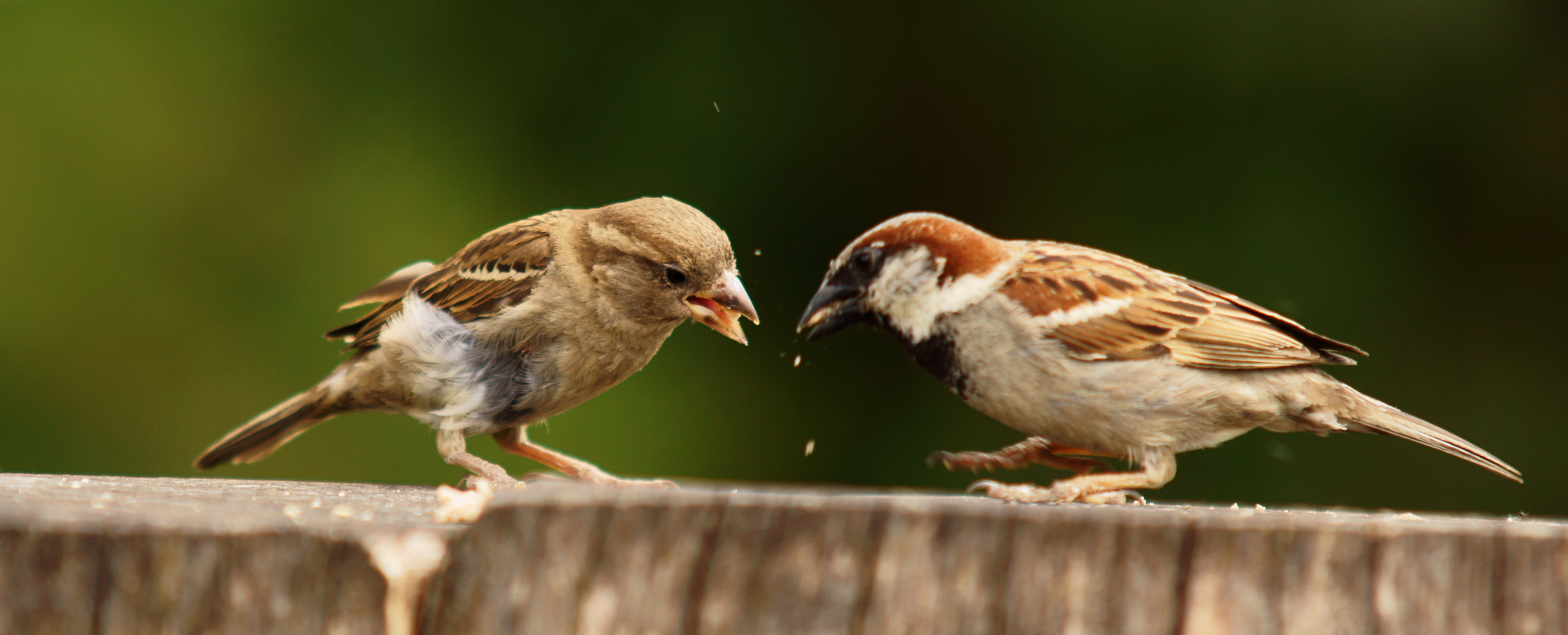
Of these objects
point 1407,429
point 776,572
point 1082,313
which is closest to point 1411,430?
point 1407,429

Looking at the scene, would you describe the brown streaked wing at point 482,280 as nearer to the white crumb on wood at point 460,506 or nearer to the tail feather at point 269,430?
the tail feather at point 269,430

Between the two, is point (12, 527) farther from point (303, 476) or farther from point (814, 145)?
point (814, 145)

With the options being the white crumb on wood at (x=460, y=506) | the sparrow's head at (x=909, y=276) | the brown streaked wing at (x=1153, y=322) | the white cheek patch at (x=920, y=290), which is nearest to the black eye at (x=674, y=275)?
the sparrow's head at (x=909, y=276)

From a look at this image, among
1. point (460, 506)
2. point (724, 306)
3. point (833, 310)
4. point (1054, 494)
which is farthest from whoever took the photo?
point (833, 310)

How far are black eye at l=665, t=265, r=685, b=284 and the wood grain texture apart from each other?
1.12 m

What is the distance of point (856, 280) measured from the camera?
2.23 m

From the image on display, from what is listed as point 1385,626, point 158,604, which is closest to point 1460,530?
point 1385,626

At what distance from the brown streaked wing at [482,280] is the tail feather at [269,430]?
0.54ft

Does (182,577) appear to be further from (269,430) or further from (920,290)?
(269,430)

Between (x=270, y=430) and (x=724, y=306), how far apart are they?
114 centimetres

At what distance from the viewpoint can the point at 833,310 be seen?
7.41 ft

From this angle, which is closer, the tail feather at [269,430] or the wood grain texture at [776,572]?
the wood grain texture at [776,572]

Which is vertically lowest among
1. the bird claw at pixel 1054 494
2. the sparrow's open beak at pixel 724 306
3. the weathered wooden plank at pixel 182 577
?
the weathered wooden plank at pixel 182 577

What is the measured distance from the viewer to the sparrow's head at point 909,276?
2162mm
